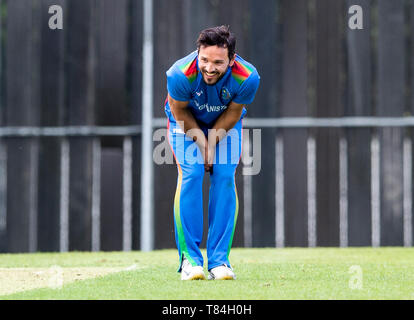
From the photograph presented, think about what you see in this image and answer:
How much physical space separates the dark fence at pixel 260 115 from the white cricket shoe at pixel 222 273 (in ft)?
13.1

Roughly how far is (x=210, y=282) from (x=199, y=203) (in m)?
0.59

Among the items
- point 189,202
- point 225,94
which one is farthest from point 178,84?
point 189,202

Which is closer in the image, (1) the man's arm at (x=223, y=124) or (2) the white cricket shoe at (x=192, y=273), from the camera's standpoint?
(2) the white cricket shoe at (x=192, y=273)

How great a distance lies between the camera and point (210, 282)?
4895 millimetres

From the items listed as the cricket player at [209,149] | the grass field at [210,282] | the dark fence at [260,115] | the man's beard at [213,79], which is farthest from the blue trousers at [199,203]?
the dark fence at [260,115]

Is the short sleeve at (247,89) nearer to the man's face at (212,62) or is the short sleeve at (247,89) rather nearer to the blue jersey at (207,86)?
the blue jersey at (207,86)

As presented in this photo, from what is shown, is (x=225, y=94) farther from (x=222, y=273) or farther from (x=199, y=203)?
(x=222, y=273)

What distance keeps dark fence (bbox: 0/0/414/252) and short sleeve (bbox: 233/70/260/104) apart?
401 centimetres

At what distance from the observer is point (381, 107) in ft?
30.4

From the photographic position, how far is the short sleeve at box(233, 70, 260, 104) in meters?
5.09

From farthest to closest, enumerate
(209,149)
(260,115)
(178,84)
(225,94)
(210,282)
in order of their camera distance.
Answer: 1. (260,115)
2. (209,149)
3. (225,94)
4. (178,84)
5. (210,282)

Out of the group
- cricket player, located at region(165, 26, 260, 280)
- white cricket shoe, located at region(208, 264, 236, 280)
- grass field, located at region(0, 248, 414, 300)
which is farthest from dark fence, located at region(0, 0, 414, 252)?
white cricket shoe, located at region(208, 264, 236, 280)

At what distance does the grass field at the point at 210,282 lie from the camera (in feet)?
14.3

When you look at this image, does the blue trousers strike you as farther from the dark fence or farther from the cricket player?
the dark fence
